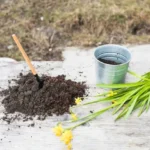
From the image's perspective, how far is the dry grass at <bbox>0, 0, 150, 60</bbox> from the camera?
3.15 meters

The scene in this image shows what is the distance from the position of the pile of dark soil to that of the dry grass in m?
0.95

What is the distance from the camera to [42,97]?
77.9 inches

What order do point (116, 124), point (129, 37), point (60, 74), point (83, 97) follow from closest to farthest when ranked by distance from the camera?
point (116, 124), point (83, 97), point (60, 74), point (129, 37)

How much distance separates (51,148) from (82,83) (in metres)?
0.55

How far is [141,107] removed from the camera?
78.6 inches

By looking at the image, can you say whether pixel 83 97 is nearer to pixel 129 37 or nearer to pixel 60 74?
pixel 60 74

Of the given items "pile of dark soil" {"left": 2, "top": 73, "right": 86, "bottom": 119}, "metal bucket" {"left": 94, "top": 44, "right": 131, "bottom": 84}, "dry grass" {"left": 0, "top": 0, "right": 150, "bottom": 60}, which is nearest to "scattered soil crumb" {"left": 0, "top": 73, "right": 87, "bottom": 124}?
"pile of dark soil" {"left": 2, "top": 73, "right": 86, "bottom": 119}

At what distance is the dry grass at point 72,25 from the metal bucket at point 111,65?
949 mm

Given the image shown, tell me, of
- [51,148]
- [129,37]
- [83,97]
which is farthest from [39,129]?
[129,37]

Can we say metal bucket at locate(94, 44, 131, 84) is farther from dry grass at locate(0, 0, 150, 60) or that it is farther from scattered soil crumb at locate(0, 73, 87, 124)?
dry grass at locate(0, 0, 150, 60)

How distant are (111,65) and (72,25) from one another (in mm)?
1452

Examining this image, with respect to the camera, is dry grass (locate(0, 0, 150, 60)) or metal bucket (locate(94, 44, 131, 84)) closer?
metal bucket (locate(94, 44, 131, 84))

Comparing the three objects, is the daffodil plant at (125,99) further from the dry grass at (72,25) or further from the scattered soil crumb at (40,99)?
the dry grass at (72,25)

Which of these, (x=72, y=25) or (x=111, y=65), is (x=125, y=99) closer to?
(x=111, y=65)
